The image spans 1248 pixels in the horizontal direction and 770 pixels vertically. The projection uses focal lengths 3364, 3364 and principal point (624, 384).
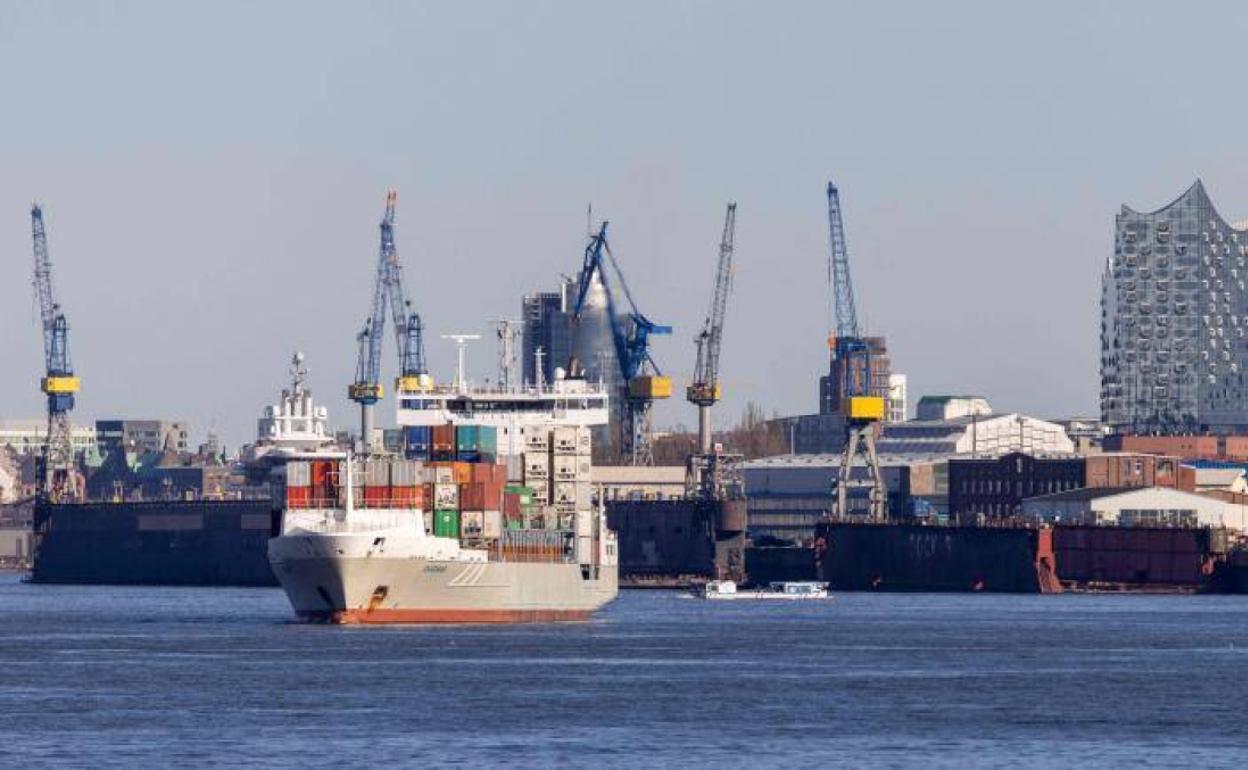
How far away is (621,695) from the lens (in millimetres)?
106562

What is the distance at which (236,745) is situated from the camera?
87.9 metres

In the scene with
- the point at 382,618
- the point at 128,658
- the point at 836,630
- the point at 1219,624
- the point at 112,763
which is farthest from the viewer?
the point at 1219,624

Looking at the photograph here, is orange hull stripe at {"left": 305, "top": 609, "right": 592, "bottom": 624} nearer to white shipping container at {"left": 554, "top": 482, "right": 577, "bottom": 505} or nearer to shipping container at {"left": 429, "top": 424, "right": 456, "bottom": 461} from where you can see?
white shipping container at {"left": 554, "top": 482, "right": 577, "bottom": 505}

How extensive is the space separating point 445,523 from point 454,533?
1173 millimetres

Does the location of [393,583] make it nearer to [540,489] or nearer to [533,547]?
[533,547]

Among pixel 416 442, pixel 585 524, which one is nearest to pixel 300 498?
pixel 585 524

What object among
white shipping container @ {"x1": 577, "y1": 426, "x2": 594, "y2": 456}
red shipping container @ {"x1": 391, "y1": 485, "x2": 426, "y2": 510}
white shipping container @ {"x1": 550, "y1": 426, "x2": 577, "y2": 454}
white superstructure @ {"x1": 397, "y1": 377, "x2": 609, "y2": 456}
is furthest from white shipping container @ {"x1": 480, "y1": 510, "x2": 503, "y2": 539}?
white superstructure @ {"x1": 397, "y1": 377, "x2": 609, "y2": 456}

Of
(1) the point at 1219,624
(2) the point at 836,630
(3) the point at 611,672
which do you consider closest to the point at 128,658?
(3) the point at 611,672

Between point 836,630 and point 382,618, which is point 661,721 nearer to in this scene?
point 382,618

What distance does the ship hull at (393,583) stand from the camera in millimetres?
145750

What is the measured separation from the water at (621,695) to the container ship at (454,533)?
7.37ft

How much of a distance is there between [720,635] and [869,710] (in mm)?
50676

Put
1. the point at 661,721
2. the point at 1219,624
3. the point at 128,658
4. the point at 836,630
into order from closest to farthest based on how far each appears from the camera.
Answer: the point at 661,721
the point at 128,658
the point at 836,630
the point at 1219,624

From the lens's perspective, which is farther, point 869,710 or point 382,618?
point 382,618
